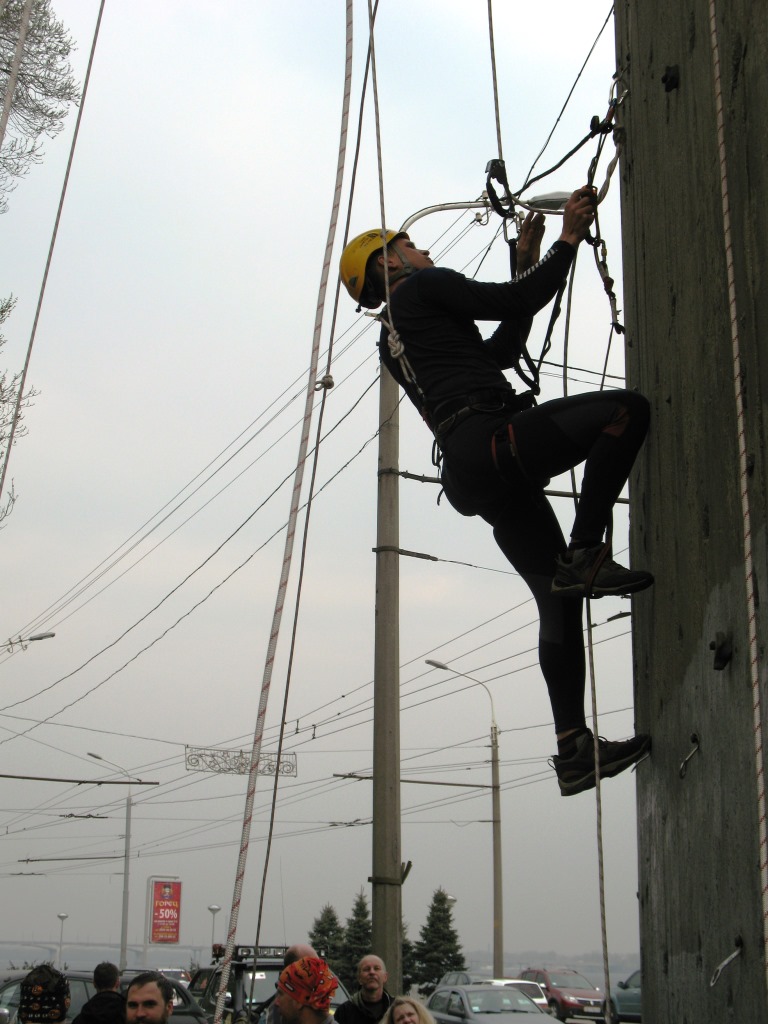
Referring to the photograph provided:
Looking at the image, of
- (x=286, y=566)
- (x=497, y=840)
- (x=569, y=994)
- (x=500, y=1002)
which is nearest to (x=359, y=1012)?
(x=286, y=566)

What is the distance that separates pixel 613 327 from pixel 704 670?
142cm

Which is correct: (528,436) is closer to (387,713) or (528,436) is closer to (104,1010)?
(104,1010)

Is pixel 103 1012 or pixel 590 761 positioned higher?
pixel 590 761

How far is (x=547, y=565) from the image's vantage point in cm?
350

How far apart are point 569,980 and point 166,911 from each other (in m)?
33.5

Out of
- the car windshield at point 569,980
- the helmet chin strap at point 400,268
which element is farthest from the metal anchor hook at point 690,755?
the car windshield at point 569,980

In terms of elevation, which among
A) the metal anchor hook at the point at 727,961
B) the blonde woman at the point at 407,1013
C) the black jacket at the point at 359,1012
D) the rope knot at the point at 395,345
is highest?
the rope knot at the point at 395,345

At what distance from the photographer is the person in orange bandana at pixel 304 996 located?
4.58 meters

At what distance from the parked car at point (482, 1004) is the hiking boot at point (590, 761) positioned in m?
12.3

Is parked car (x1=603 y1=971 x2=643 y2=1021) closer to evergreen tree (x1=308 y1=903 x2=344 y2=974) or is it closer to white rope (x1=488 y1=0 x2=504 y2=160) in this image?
white rope (x1=488 y1=0 x2=504 y2=160)

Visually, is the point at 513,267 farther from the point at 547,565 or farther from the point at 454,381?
the point at 547,565

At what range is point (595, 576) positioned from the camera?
3146 millimetres

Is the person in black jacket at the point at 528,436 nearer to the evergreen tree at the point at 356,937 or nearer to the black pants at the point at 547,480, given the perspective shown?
the black pants at the point at 547,480

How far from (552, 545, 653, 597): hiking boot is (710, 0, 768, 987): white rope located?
1.82 feet
